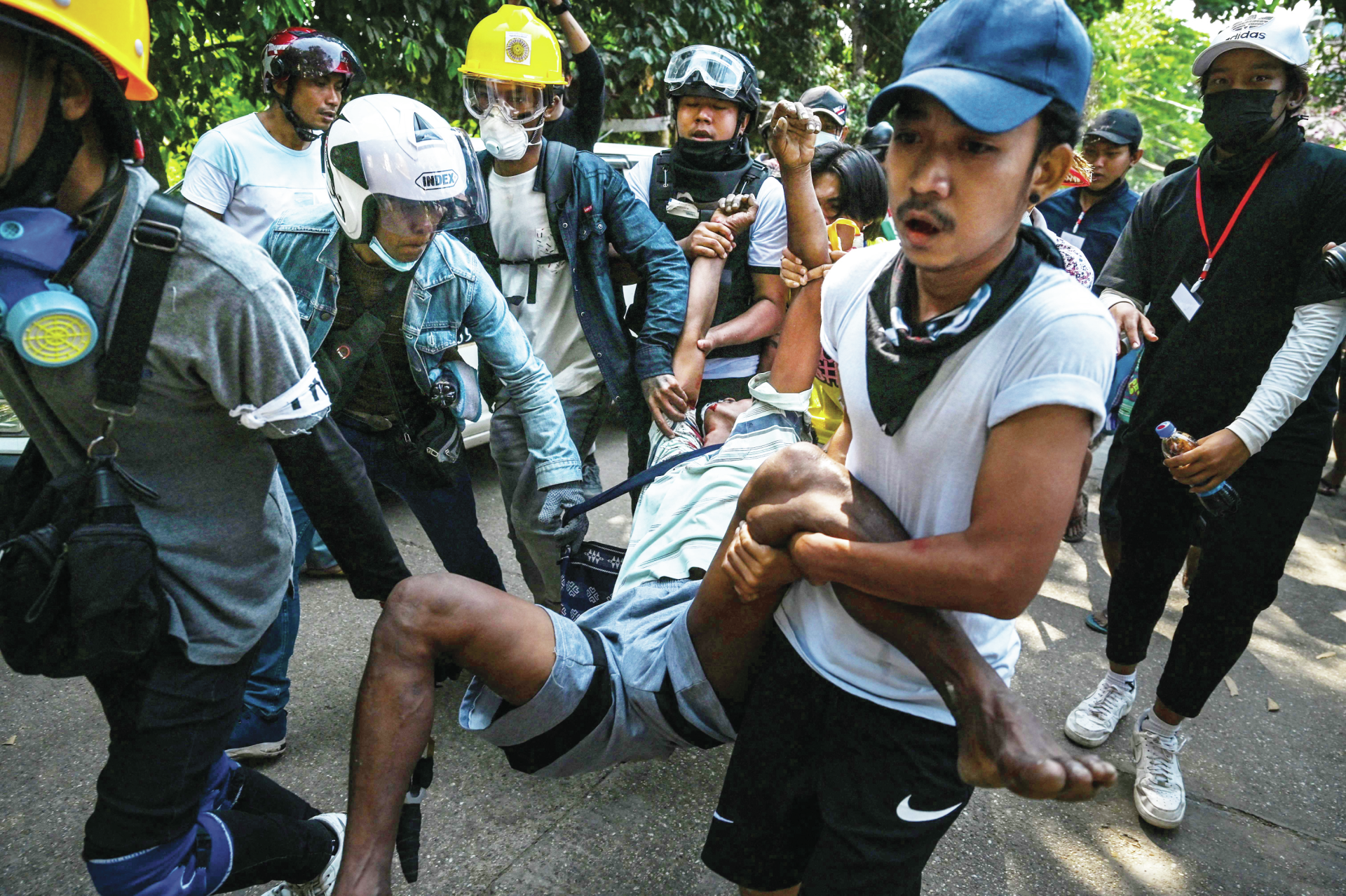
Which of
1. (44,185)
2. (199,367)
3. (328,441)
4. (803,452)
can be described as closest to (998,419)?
(803,452)

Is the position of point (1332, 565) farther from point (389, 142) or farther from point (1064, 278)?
point (389, 142)

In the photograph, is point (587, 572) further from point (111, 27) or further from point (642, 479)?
point (111, 27)

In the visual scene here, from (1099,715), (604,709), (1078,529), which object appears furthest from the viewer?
(1078,529)

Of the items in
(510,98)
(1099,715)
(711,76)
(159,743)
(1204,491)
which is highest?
(711,76)

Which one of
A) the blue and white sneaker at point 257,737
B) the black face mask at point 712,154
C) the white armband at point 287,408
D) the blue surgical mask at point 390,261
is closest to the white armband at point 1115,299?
the black face mask at point 712,154

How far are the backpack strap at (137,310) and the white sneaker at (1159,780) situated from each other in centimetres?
289

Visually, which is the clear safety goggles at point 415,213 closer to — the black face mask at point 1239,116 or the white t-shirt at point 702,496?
the white t-shirt at point 702,496

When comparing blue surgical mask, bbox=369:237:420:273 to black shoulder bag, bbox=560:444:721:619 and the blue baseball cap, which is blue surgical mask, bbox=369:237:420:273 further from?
the blue baseball cap

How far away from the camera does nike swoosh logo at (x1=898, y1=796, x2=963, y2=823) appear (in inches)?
61.2

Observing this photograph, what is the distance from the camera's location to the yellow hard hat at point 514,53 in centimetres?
339

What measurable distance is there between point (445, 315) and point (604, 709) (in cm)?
132

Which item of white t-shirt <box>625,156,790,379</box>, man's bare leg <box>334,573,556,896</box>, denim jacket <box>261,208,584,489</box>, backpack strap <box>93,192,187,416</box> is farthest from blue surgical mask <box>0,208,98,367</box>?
white t-shirt <box>625,156,790,379</box>

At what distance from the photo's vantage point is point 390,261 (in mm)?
2521

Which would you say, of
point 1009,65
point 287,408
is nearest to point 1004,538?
point 1009,65
